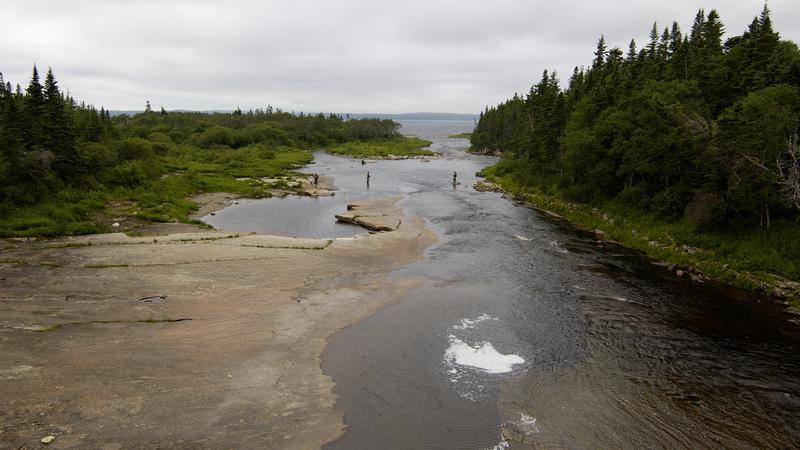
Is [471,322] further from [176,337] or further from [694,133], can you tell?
[694,133]

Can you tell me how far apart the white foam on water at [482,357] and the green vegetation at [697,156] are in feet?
63.8

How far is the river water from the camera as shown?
15.4 meters

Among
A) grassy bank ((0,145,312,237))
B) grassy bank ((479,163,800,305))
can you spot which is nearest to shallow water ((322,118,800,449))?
grassy bank ((479,163,800,305))

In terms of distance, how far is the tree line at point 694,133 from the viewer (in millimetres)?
31969

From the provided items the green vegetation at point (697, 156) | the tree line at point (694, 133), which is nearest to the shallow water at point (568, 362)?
the green vegetation at point (697, 156)

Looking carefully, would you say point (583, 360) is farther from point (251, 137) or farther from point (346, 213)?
point (251, 137)

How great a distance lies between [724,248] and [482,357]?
943 inches

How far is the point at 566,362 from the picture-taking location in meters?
19.8

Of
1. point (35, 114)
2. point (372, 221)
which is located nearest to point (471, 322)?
point (372, 221)

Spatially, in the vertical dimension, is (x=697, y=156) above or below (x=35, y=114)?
below

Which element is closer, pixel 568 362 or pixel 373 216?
pixel 568 362

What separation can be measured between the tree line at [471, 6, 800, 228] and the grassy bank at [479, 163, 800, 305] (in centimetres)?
122

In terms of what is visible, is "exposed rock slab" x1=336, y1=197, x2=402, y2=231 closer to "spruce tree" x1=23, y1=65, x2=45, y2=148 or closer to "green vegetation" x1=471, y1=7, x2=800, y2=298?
"green vegetation" x1=471, y1=7, x2=800, y2=298

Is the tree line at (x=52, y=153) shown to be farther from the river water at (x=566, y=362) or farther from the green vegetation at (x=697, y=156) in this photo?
the green vegetation at (x=697, y=156)
